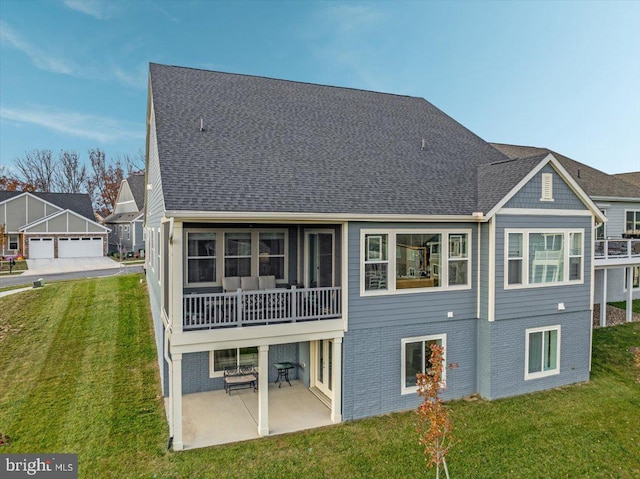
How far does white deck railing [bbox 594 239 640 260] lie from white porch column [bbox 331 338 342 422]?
508 inches

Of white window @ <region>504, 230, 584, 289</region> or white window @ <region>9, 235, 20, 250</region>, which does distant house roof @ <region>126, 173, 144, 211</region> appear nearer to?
white window @ <region>9, 235, 20, 250</region>

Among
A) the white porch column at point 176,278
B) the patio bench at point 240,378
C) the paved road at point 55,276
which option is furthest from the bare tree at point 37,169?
the white porch column at point 176,278

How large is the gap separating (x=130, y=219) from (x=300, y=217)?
122 feet

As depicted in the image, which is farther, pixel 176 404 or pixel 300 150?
pixel 300 150

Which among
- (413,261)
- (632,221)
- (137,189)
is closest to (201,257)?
(413,261)

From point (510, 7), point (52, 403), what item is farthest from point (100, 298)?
point (510, 7)

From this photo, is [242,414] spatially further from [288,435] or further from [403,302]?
[403,302]

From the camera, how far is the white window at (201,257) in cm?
1076

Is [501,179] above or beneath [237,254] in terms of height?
above

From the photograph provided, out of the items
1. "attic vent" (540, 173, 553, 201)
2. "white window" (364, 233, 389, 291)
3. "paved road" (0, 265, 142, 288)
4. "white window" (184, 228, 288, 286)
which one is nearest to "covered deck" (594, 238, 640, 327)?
"attic vent" (540, 173, 553, 201)

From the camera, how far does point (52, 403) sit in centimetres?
1013

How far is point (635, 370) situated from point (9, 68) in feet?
165

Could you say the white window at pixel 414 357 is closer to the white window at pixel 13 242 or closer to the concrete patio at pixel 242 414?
the concrete patio at pixel 242 414

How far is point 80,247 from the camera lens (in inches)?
1481
